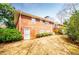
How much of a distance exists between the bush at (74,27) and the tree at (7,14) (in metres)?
0.74

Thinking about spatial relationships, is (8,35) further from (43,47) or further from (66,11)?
(66,11)

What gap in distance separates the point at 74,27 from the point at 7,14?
877 millimetres

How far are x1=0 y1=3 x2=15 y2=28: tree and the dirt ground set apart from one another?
269mm

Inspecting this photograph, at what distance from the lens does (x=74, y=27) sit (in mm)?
2068

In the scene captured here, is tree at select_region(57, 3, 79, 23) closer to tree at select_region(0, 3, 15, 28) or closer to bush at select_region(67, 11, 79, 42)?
bush at select_region(67, 11, 79, 42)

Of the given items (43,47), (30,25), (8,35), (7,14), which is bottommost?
(43,47)

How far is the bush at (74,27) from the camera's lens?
2.06m

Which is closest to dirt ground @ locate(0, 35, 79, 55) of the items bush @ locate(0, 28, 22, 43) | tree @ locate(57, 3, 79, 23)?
bush @ locate(0, 28, 22, 43)

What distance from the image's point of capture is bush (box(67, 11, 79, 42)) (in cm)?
206

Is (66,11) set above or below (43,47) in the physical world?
above

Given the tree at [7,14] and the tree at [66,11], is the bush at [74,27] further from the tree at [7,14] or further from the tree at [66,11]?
the tree at [7,14]

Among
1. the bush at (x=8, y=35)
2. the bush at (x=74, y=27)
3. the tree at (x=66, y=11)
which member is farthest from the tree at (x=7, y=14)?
the bush at (x=74, y=27)

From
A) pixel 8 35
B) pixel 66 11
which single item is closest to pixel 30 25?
pixel 8 35
